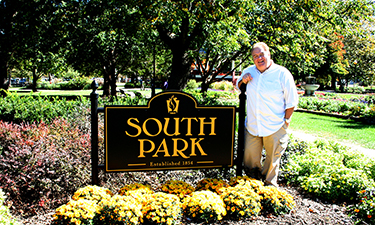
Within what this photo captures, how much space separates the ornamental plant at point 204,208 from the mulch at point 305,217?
73 mm

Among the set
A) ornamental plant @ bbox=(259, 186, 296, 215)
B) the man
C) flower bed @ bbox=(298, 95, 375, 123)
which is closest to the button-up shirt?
the man

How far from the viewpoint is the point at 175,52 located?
10023 mm

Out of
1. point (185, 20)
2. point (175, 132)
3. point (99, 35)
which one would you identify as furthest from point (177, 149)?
point (99, 35)

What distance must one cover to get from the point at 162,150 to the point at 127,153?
1.25 feet

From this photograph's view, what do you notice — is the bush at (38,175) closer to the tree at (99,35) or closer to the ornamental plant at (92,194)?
the ornamental plant at (92,194)

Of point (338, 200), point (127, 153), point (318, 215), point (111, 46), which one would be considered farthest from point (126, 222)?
point (111, 46)

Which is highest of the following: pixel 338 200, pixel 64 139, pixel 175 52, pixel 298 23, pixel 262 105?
pixel 298 23

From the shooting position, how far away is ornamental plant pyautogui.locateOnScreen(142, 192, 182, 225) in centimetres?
253

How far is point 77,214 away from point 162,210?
2.31 ft

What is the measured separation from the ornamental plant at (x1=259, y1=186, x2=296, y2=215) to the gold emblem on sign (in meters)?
1.23

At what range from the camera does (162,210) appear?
8.39 feet

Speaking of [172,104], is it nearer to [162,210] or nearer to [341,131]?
[162,210]

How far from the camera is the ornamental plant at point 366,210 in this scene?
2.77m

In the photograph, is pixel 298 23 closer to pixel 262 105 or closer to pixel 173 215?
pixel 262 105
